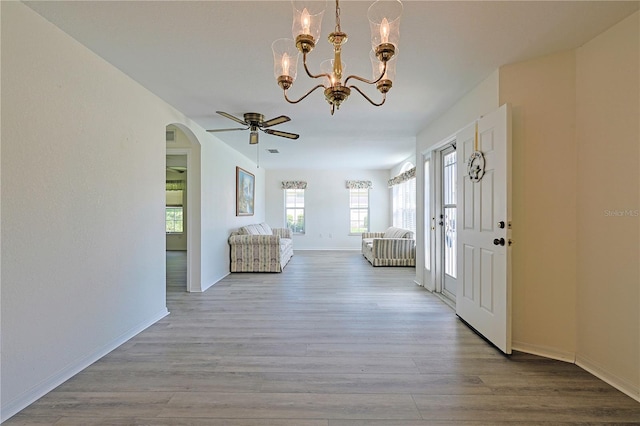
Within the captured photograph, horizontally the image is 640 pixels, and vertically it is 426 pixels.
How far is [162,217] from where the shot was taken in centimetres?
328

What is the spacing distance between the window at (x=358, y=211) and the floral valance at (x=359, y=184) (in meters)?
0.17

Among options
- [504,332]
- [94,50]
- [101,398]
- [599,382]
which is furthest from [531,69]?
[101,398]

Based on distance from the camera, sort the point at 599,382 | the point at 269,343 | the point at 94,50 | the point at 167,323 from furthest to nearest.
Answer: the point at 167,323 < the point at 269,343 < the point at 94,50 < the point at 599,382

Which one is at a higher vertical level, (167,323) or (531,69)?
(531,69)

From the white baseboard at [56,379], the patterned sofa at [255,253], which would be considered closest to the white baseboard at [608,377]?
the white baseboard at [56,379]

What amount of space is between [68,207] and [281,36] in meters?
1.92

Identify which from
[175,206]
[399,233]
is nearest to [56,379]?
[399,233]

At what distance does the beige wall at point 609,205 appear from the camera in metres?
1.89

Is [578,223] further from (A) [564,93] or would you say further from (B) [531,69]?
(B) [531,69]

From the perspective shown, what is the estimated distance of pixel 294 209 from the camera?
30.1 feet

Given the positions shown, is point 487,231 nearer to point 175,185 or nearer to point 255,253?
point 255,253

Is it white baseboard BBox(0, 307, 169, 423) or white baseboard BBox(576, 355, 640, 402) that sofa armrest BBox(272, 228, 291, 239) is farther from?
white baseboard BBox(576, 355, 640, 402)

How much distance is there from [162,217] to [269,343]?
1823 millimetres

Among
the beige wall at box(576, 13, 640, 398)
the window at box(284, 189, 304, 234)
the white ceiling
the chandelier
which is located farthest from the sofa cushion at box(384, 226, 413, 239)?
the chandelier
